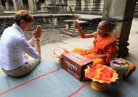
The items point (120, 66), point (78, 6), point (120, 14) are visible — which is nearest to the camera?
point (120, 66)

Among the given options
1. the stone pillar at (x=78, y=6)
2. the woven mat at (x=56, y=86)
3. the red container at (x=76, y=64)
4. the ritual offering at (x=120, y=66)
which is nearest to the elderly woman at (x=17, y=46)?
the woven mat at (x=56, y=86)

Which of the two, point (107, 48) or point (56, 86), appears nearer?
point (56, 86)

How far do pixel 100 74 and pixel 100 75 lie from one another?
0.06 feet

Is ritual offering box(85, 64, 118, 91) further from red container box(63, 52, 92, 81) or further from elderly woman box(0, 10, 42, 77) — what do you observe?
elderly woman box(0, 10, 42, 77)

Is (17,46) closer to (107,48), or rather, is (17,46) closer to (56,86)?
(56,86)

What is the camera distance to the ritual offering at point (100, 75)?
1327 mm

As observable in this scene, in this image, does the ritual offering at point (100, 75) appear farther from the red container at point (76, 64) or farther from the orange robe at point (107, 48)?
the orange robe at point (107, 48)

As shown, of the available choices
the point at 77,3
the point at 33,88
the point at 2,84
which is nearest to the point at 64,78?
the point at 33,88

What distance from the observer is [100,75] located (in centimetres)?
140

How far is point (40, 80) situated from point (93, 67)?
99 centimetres

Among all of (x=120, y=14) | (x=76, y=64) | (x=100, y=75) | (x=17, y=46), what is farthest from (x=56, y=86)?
(x=120, y=14)

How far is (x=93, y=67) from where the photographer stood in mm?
1579

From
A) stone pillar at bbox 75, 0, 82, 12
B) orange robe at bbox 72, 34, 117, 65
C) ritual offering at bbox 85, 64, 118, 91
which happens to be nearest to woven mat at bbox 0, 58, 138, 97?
ritual offering at bbox 85, 64, 118, 91

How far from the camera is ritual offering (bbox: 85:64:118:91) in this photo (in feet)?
4.35
